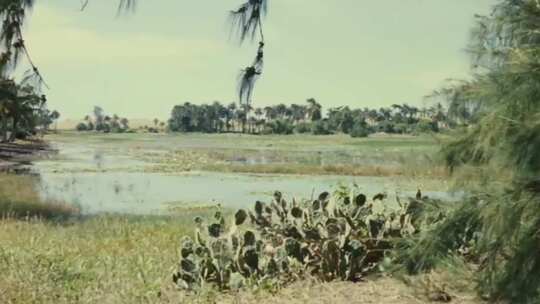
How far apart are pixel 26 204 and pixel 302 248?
586 inches

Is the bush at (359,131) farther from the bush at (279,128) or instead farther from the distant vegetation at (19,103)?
the distant vegetation at (19,103)

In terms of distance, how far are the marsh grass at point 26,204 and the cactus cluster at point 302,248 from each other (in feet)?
26.9

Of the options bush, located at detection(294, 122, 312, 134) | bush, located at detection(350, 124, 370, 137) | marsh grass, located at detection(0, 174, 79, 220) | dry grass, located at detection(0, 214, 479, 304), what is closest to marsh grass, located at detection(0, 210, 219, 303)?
dry grass, located at detection(0, 214, 479, 304)

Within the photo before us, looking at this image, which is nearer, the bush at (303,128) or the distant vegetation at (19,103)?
the distant vegetation at (19,103)

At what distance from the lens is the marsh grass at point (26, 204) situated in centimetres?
1720

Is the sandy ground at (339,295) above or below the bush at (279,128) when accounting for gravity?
below

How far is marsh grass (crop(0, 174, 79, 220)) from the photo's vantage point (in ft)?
56.4

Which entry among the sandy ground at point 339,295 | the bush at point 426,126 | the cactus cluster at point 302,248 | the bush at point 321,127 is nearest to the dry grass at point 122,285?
the sandy ground at point 339,295

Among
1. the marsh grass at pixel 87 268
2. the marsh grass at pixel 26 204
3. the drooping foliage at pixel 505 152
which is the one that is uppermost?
the drooping foliage at pixel 505 152

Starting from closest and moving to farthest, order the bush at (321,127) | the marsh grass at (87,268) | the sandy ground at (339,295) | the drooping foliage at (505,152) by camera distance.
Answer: the drooping foliage at (505,152) → the sandy ground at (339,295) → the marsh grass at (87,268) → the bush at (321,127)

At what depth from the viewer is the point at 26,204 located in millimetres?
20000

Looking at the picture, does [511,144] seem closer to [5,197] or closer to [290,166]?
[5,197]

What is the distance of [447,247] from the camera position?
186 inches

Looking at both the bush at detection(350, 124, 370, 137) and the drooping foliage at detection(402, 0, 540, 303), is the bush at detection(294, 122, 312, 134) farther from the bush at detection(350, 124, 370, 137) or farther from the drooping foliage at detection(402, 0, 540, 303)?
the drooping foliage at detection(402, 0, 540, 303)
